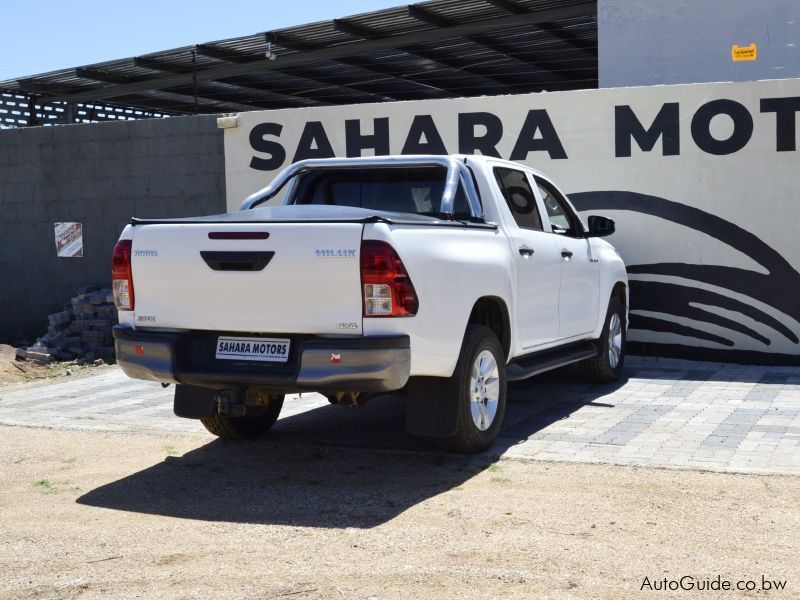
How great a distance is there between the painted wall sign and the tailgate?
6.27 metres

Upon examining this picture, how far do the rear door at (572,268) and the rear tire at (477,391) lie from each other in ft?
→ 4.70

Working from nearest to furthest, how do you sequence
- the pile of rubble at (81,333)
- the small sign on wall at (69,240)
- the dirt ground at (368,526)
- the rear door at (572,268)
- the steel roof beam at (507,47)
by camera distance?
1. the dirt ground at (368,526)
2. the rear door at (572,268)
3. the pile of rubble at (81,333)
4. the small sign on wall at (69,240)
5. the steel roof beam at (507,47)

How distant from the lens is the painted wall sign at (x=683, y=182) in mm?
10828

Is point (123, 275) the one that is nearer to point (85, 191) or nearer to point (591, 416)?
point (591, 416)

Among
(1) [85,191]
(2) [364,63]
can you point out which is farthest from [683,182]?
(2) [364,63]

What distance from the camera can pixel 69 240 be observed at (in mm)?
13852

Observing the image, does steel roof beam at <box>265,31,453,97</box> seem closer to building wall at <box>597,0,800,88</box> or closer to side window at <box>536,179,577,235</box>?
building wall at <box>597,0,800,88</box>

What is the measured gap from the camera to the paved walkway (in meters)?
6.99

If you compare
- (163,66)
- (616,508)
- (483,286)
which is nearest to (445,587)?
(616,508)

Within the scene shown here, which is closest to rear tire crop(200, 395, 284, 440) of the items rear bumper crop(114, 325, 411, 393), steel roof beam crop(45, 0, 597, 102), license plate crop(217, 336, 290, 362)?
rear bumper crop(114, 325, 411, 393)

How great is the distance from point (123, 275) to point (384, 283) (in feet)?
5.80

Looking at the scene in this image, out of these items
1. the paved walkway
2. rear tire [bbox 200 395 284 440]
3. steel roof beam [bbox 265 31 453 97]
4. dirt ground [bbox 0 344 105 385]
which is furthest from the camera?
steel roof beam [bbox 265 31 453 97]

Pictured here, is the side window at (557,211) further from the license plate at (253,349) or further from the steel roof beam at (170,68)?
the steel roof beam at (170,68)

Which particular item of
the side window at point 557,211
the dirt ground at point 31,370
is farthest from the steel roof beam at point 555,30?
the dirt ground at point 31,370
